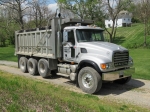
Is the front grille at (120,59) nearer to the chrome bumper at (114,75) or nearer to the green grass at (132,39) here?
the chrome bumper at (114,75)

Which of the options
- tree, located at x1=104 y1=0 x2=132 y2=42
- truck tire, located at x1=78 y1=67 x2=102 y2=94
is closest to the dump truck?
truck tire, located at x1=78 y1=67 x2=102 y2=94

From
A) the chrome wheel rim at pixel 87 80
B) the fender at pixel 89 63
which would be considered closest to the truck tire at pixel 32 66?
the fender at pixel 89 63

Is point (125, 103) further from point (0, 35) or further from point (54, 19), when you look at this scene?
point (0, 35)

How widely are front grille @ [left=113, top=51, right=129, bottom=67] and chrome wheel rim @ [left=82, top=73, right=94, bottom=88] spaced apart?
1.10 metres

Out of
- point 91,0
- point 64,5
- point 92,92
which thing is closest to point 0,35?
point 64,5

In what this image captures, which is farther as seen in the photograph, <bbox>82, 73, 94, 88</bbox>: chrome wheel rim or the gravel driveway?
<bbox>82, 73, 94, 88</bbox>: chrome wheel rim

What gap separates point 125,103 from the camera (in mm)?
6711

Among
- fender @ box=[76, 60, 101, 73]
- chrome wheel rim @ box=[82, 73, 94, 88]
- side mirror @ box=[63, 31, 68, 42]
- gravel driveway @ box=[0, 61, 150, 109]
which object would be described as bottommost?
gravel driveway @ box=[0, 61, 150, 109]

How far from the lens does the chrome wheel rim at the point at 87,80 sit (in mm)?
7874

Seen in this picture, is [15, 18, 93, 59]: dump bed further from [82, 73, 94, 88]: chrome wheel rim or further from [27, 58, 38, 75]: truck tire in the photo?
[82, 73, 94, 88]: chrome wheel rim

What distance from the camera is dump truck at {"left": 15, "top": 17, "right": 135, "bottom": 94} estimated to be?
7742mm

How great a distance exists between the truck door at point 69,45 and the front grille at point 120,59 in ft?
6.59

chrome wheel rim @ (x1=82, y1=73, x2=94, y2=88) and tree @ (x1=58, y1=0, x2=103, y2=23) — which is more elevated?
tree @ (x1=58, y1=0, x2=103, y2=23)

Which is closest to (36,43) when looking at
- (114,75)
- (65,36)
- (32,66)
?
(32,66)
